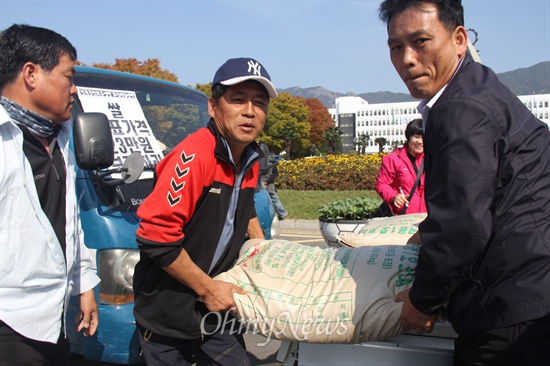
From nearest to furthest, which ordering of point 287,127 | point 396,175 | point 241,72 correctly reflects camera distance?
point 241,72, point 396,175, point 287,127

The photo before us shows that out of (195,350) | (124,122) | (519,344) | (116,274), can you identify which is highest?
(124,122)

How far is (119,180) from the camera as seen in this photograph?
3.41 meters

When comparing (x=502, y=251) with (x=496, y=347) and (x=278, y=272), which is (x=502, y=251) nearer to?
(x=496, y=347)

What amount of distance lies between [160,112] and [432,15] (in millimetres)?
3099

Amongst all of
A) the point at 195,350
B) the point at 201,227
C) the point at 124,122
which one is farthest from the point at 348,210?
the point at 201,227

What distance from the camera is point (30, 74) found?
2.17m

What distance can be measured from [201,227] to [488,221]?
3.97ft

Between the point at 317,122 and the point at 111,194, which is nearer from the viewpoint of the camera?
the point at 111,194

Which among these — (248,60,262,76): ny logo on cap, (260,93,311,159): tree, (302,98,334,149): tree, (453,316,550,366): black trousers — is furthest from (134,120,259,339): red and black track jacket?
(302,98,334,149): tree

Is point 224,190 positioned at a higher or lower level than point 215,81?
lower

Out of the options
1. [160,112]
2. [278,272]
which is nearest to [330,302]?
[278,272]

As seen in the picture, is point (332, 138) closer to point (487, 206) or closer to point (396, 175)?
point (396, 175)

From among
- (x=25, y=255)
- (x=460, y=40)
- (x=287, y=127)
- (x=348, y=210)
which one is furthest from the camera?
(x=287, y=127)

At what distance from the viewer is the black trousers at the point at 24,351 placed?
1.95 m
